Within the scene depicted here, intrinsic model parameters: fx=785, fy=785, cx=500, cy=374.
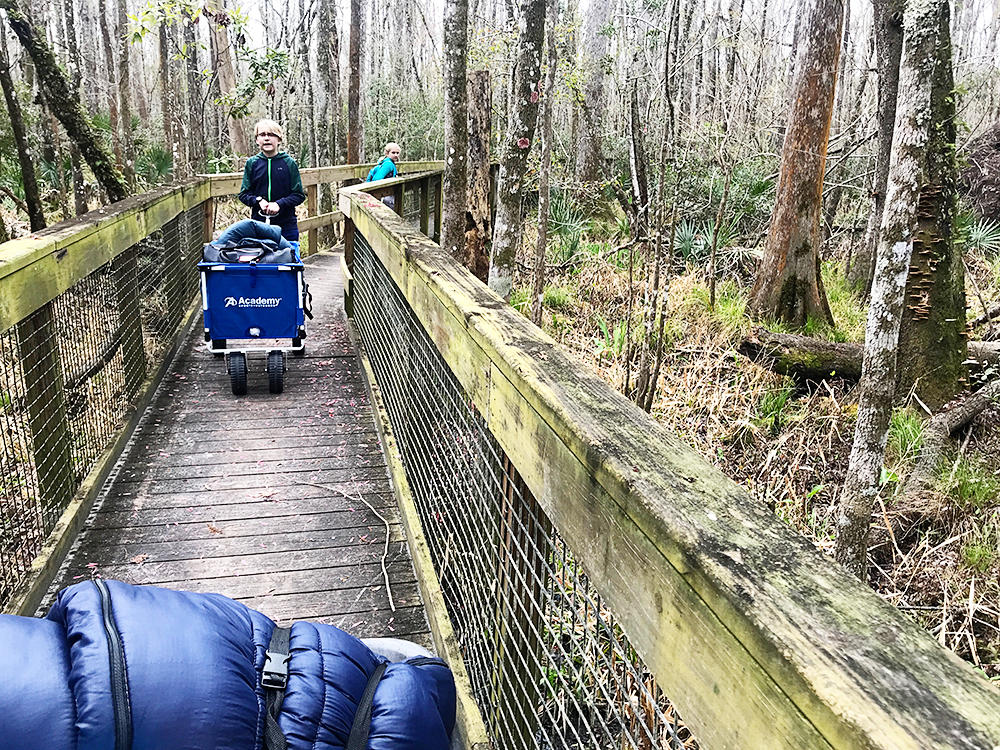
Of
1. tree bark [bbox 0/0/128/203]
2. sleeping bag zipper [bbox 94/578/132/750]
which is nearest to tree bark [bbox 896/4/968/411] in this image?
sleeping bag zipper [bbox 94/578/132/750]

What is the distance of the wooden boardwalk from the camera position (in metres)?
3.32

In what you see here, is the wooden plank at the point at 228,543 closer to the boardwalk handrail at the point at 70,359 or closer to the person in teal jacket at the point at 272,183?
the boardwalk handrail at the point at 70,359

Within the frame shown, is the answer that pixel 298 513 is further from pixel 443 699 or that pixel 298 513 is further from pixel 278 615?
pixel 443 699

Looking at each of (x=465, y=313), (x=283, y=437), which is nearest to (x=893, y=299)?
(x=465, y=313)

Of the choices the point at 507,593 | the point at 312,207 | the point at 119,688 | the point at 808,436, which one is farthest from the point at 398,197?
the point at 119,688

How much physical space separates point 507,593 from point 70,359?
9.55 ft

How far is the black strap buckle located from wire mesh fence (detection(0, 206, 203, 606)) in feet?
5.95

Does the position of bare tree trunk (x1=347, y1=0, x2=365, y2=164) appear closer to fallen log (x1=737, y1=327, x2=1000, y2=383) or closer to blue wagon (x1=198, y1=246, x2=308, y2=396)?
fallen log (x1=737, y1=327, x2=1000, y2=383)

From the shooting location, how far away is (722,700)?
937mm

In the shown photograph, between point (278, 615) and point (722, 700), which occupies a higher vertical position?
point (722, 700)

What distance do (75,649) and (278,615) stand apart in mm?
1799

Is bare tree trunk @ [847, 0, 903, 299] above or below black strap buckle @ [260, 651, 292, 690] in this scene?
above

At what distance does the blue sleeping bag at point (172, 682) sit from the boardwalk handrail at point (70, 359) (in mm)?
1653

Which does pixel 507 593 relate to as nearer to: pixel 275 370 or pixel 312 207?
pixel 275 370
